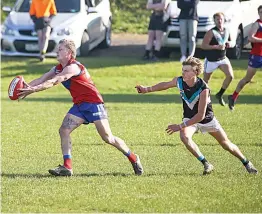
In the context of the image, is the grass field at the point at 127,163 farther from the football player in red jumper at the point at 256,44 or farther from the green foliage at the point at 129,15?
the green foliage at the point at 129,15

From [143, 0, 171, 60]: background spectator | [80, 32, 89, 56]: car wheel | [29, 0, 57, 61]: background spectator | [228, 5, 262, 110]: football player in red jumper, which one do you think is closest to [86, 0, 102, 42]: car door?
[80, 32, 89, 56]: car wheel

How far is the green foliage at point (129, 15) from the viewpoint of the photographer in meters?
32.7

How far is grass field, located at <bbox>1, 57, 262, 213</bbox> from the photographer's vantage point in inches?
406

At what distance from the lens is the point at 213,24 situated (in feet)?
84.9

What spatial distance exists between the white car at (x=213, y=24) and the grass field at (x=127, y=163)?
3440 millimetres

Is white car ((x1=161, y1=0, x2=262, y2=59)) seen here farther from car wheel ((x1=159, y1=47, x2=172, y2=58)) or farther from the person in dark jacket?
the person in dark jacket

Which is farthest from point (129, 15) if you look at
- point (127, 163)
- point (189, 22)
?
point (127, 163)

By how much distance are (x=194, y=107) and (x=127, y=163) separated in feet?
5.38

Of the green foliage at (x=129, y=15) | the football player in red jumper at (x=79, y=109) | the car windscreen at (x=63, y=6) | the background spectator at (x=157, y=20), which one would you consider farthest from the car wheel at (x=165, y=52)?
the football player in red jumper at (x=79, y=109)

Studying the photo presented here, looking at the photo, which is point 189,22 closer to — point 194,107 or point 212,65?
point 212,65

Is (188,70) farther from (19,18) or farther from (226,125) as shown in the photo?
(19,18)

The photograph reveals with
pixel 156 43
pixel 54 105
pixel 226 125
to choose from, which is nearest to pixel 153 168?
pixel 226 125

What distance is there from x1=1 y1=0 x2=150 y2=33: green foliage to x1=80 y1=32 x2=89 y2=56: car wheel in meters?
5.39

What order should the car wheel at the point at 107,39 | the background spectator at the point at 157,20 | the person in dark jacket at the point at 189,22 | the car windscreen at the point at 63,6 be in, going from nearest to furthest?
1. the person in dark jacket at the point at 189,22
2. the background spectator at the point at 157,20
3. the car windscreen at the point at 63,6
4. the car wheel at the point at 107,39
